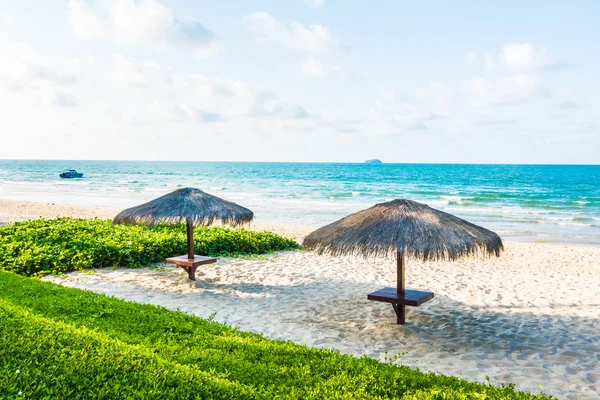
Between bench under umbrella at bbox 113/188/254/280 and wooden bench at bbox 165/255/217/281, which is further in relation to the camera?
wooden bench at bbox 165/255/217/281

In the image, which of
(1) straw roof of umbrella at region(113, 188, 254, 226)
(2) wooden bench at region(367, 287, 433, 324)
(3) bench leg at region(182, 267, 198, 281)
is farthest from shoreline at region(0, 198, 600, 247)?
(2) wooden bench at region(367, 287, 433, 324)

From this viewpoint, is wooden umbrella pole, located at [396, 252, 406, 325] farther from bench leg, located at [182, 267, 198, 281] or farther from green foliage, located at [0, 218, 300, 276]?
green foliage, located at [0, 218, 300, 276]

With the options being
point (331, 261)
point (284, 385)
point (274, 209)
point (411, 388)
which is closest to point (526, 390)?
point (411, 388)

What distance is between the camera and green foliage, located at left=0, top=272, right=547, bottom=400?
3.46 meters

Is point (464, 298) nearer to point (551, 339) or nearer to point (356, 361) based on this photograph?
point (551, 339)

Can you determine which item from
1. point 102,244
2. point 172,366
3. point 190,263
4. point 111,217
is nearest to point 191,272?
point 190,263

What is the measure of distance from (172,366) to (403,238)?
3.50 metres

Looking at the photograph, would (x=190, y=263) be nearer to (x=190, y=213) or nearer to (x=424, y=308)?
(x=190, y=213)

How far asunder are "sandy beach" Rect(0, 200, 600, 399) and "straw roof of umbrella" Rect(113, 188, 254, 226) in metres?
1.16

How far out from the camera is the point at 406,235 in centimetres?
637

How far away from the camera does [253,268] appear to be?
10.4 meters

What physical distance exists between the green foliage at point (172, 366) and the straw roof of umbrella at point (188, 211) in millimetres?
3068

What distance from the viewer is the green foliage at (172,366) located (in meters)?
3.46

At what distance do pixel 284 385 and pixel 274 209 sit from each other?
26424mm
